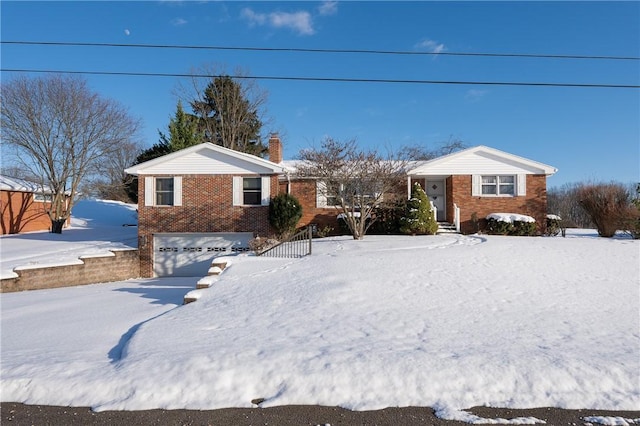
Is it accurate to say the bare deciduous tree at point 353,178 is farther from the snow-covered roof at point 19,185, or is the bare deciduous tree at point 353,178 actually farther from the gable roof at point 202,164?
the snow-covered roof at point 19,185

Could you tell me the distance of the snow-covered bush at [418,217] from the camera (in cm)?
1598

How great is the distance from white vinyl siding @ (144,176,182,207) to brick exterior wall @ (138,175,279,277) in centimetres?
20

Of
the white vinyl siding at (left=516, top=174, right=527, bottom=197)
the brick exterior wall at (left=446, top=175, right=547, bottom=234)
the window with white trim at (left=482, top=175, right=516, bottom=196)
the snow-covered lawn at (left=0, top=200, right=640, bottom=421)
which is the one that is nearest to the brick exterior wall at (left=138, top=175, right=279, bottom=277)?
the snow-covered lawn at (left=0, top=200, right=640, bottom=421)

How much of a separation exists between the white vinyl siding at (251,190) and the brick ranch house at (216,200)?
1.9 inches

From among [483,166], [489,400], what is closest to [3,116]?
[483,166]

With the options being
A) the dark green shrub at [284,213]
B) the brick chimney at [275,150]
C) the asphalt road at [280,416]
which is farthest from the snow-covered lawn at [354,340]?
the brick chimney at [275,150]

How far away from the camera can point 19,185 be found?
2430 cm

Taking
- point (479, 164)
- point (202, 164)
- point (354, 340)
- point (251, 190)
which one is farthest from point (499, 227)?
point (202, 164)

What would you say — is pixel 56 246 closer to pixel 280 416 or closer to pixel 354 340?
pixel 354 340

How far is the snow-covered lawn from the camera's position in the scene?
409cm

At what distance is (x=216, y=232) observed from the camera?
56.7ft

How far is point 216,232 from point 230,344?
1256cm

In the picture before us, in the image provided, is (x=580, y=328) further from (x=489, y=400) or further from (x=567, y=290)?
(x=489, y=400)

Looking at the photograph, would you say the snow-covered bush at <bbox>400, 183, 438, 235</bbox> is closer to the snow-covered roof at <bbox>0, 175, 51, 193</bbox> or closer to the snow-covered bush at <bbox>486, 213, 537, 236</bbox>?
the snow-covered bush at <bbox>486, 213, 537, 236</bbox>
